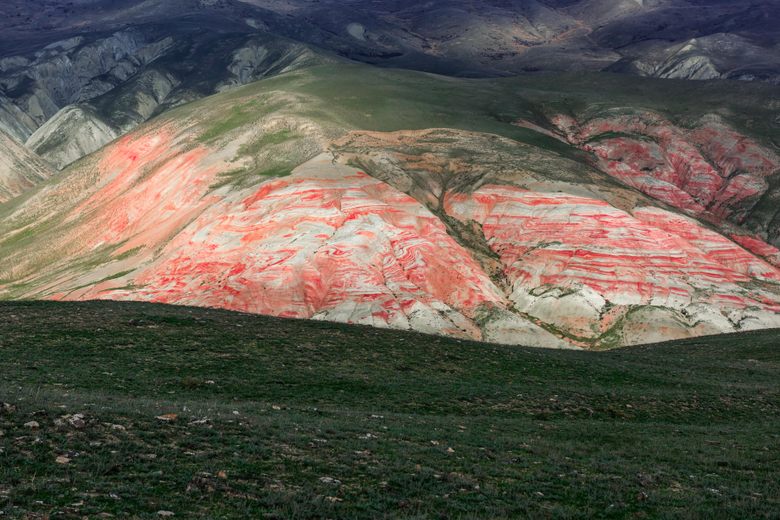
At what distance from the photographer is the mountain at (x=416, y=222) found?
3083 inches

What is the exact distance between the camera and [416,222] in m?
89.3

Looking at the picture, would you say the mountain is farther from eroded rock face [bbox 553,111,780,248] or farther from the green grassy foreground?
the green grassy foreground

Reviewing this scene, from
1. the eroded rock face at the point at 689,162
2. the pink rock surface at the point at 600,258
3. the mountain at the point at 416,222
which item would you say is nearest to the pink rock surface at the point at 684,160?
the eroded rock face at the point at 689,162

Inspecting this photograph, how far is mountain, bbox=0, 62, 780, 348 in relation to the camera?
78.3m

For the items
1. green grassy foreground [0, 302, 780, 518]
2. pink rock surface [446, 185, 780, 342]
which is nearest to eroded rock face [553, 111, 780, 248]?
pink rock surface [446, 185, 780, 342]

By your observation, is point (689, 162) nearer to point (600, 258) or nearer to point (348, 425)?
point (600, 258)

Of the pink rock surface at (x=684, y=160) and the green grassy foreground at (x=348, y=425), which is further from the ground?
the green grassy foreground at (x=348, y=425)

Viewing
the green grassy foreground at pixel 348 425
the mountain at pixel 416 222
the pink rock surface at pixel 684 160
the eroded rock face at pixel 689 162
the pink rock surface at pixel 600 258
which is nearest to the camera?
the green grassy foreground at pixel 348 425

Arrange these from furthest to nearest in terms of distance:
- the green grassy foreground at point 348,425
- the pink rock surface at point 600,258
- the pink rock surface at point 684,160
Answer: the pink rock surface at point 684,160 < the pink rock surface at point 600,258 < the green grassy foreground at point 348,425

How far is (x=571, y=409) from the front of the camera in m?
32.1

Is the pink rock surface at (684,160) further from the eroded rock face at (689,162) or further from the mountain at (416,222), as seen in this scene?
the mountain at (416,222)

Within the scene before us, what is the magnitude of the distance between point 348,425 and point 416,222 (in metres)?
67.0

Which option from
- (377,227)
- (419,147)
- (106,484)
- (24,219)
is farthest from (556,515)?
(24,219)

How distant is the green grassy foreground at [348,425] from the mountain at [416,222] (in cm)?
2995
